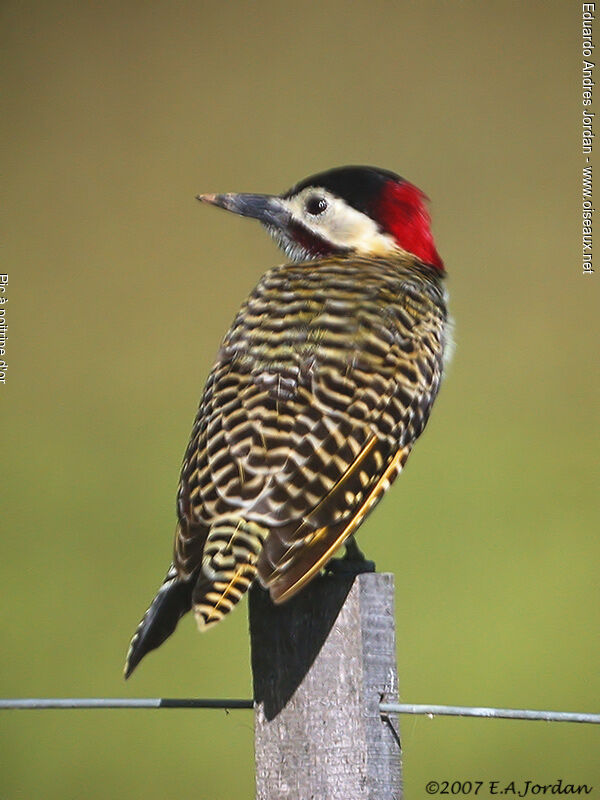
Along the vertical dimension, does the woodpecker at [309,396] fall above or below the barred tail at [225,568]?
above

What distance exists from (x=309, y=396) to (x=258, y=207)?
4.13 feet

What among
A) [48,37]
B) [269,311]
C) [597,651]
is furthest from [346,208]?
[48,37]

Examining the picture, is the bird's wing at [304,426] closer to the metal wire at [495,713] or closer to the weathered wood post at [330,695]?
the weathered wood post at [330,695]

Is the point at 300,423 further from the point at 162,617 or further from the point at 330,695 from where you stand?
the point at 330,695

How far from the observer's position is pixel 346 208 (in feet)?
13.8

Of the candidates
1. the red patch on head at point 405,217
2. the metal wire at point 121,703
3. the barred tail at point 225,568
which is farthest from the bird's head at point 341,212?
A: the metal wire at point 121,703

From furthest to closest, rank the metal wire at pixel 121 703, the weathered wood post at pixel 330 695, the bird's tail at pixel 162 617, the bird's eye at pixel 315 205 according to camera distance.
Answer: the bird's eye at pixel 315 205, the bird's tail at pixel 162 617, the metal wire at pixel 121 703, the weathered wood post at pixel 330 695

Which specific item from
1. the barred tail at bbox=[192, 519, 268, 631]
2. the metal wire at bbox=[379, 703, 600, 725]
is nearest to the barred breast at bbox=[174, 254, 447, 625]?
the barred tail at bbox=[192, 519, 268, 631]

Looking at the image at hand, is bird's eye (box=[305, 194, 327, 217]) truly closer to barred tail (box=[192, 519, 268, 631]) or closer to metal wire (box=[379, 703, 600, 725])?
barred tail (box=[192, 519, 268, 631])

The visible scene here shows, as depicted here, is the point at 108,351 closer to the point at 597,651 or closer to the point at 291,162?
the point at 291,162

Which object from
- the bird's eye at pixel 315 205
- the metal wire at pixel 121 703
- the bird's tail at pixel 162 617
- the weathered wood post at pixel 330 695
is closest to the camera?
the weathered wood post at pixel 330 695

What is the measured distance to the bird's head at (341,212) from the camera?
4.21 m

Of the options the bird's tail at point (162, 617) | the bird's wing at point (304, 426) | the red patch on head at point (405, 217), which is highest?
the red patch on head at point (405, 217)

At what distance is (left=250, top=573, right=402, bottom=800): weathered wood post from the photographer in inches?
99.8
